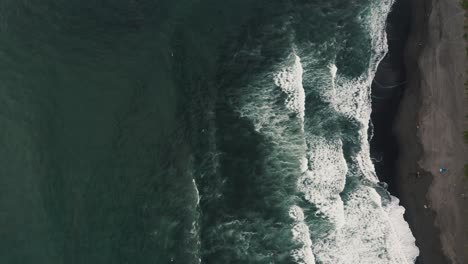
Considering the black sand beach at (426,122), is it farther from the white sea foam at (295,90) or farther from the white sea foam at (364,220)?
the white sea foam at (295,90)

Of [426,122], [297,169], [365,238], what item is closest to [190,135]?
[297,169]

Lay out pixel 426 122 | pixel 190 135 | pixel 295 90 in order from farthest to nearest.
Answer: pixel 426 122
pixel 295 90
pixel 190 135

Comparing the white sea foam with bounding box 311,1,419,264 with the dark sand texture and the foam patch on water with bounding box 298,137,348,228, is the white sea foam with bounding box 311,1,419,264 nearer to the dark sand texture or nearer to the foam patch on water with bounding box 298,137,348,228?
the foam patch on water with bounding box 298,137,348,228

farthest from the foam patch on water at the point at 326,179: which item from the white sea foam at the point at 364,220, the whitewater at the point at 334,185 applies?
the white sea foam at the point at 364,220

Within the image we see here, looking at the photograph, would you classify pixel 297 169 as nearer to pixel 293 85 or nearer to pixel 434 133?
pixel 293 85

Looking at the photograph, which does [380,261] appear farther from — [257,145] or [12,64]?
[12,64]

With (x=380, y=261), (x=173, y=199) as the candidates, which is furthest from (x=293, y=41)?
(x=380, y=261)

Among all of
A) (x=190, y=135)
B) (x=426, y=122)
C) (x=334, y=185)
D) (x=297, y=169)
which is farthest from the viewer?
(x=426, y=122)
